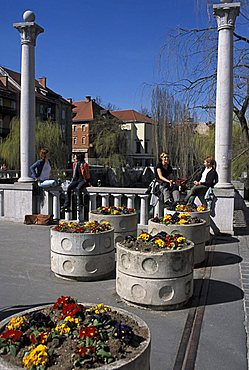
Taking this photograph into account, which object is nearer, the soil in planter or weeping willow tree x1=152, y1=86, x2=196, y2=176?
the soil in planter

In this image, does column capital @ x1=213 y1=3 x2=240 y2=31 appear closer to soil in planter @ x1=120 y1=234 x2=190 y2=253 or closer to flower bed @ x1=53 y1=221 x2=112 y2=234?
flower bed @ x1=53 y1=221 x2=112 y2=234

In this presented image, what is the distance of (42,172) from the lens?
1032 centimetres

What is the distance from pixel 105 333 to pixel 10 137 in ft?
117

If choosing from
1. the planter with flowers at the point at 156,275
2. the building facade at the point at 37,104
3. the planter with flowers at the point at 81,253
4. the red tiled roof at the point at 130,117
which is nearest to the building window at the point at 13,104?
the building facade at the point at 37,104

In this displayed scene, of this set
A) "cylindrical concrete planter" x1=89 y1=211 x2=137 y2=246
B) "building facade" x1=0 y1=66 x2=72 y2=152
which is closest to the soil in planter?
"cylindrical concrete planter" x1=89 y1=211 x2=137 y2=246

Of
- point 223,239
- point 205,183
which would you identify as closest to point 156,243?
point 223,239

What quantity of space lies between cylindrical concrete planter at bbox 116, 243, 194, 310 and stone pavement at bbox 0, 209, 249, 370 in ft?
0.40

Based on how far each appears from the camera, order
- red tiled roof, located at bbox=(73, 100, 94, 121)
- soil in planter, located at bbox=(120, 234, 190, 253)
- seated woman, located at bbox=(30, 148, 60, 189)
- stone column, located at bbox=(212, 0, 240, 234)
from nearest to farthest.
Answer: soil in planter, located at bbox=(120, 234, 190, 253), stone column, located at bbox=(212, 0, 240, 234), seated woman, located at bbox=(30, 148, 60, 189), red tiled roof, located at bbox=(73, 100, 94, 121)

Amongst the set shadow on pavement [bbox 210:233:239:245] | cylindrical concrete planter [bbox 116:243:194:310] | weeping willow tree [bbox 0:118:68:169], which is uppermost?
weeping willow tree [bbox 0:118:68:169]

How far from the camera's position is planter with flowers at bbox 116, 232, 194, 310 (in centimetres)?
433

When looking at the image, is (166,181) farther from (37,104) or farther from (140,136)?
(140,136)

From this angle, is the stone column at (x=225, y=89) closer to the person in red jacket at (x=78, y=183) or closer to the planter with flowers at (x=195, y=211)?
the planter with flowers at (x=195, y=211)

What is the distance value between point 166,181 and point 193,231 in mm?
2958

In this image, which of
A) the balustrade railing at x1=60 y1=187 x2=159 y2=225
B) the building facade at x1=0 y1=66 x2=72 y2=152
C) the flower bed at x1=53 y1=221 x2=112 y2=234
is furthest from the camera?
the building facade at x1=0 y1=66 x2=72 y2=152
